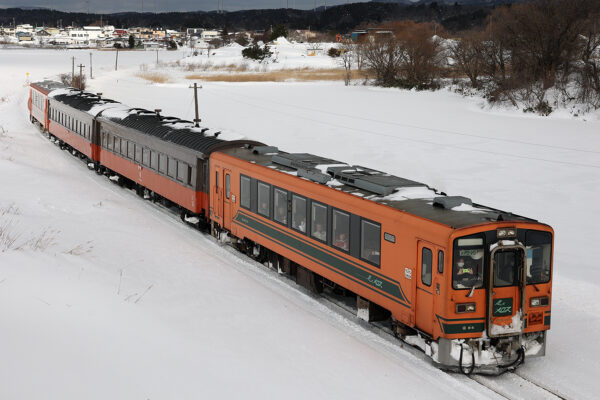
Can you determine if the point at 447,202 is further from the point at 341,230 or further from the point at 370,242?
the point at 341,230

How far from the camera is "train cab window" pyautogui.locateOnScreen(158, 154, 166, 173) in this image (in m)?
23.1

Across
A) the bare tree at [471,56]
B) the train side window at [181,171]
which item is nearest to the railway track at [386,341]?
the train side window at [181,171]

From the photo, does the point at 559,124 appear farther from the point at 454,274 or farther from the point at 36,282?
the point at 36,282

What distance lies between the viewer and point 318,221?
1428 centimetres

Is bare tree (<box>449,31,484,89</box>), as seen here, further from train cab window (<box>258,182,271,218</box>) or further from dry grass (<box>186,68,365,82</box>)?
train cab window (<box>258,182,271,218</box>)

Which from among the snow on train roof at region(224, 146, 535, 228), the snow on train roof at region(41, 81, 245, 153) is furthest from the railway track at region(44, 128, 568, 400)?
the snow on train roof at region(41, 81, 245, 153)

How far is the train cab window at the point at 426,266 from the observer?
1116 centimetres

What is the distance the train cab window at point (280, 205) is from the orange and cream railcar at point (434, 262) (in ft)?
2.23

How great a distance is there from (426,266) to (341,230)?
8.48ft

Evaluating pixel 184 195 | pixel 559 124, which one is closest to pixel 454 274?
pixel 184 195

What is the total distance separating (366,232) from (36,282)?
551 centimetres

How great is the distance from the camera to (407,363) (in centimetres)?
1186

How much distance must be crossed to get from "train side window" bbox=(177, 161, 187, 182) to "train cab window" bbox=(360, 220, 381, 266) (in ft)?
31.8

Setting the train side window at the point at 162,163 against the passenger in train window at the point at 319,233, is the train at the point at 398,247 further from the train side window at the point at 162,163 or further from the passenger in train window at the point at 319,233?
the train side window at the point at 162,163
